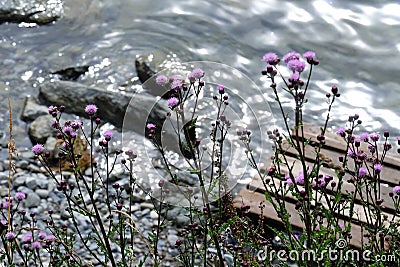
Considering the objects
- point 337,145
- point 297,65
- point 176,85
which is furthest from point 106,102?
point 297,65

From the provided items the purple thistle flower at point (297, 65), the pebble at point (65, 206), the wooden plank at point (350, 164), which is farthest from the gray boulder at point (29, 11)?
the purple thistle flower at point (297, 65)

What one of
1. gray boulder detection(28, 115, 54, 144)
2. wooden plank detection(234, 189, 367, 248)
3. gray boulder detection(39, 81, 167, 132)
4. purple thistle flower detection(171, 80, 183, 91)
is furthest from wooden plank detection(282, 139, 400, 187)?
gray boulder detection(28, 115, 54, 144)

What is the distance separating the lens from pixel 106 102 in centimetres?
509

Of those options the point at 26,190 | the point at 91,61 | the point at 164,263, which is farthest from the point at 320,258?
the point at 91,61

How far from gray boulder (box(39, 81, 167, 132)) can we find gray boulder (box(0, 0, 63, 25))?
1.51 meters

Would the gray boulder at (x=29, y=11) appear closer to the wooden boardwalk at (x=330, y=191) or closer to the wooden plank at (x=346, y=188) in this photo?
the wooden boardwalk at (x=330, y=191)

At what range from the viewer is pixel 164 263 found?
145 inches

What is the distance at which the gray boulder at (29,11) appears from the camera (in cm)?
660

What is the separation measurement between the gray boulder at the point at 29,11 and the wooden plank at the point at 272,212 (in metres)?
3.75

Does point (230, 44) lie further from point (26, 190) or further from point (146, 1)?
point (26, 190)

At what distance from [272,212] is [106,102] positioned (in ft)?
6.48

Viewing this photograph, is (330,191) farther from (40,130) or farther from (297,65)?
(40,130)

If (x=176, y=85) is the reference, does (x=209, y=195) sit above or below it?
below

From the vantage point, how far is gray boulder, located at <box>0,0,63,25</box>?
21.7 feet
